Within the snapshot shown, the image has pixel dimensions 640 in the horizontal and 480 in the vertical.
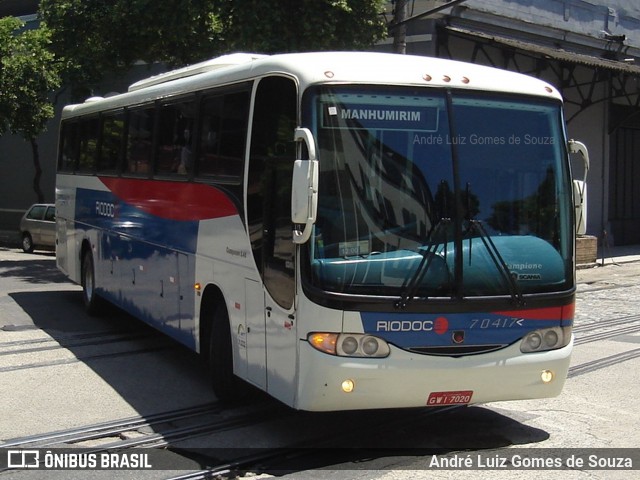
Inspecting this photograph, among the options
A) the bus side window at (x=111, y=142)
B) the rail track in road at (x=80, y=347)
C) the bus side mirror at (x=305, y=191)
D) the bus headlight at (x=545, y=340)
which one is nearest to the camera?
the bus side mirror at (x=305, y=191)

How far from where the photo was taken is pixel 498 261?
6.62m

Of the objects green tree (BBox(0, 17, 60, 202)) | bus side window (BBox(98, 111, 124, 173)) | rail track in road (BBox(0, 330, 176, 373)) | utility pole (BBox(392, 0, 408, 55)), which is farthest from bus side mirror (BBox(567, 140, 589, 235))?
green tree (BBox(0, 17, 60, 202))

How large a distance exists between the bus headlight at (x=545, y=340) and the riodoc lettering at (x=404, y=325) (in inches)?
32.9

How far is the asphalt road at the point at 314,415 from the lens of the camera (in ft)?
21.6

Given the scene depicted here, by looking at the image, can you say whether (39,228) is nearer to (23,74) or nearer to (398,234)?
(23,74)

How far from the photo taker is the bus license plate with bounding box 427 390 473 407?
21.4 feet

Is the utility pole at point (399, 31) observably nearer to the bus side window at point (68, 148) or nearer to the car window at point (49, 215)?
the bus side window at point (68, 148)

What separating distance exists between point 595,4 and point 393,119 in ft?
82.0

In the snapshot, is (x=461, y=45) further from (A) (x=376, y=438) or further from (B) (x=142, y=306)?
(A) (x=376, y=438)

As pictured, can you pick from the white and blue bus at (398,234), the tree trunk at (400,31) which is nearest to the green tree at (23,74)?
the tree trunk at (400,31)

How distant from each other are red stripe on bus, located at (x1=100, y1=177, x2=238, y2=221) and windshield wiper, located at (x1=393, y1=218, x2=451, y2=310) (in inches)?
79.3

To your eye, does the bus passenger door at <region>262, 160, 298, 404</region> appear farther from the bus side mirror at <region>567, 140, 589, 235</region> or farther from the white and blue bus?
the bus side mirror at <region>567, 140, 589, 235</region>

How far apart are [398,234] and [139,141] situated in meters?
5.51

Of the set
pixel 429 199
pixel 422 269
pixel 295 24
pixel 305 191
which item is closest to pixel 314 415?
pixel 422 269
